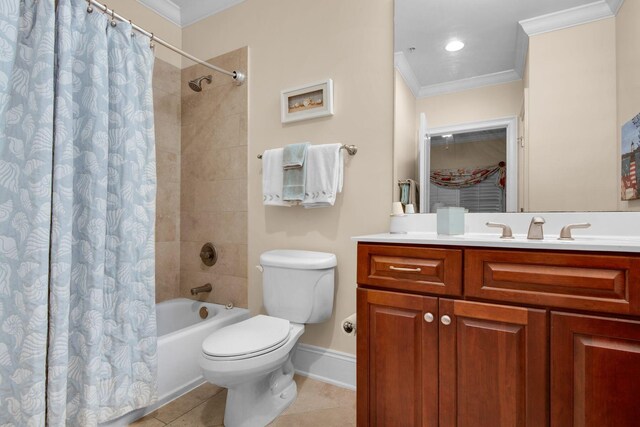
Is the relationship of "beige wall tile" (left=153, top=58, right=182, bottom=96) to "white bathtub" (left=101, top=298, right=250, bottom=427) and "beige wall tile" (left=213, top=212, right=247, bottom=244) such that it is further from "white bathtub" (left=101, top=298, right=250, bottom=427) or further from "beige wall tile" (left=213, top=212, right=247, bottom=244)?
"white bathtub" (left=101, top=298, right=250, bottom=427)

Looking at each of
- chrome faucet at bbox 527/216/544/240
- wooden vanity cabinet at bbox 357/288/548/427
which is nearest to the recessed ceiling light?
chrome faucet at bbox 527/216/544/240

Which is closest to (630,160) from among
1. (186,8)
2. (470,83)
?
(470,83)

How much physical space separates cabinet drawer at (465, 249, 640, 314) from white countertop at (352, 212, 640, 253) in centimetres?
3

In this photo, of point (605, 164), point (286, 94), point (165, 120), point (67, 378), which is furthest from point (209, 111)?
A: point (605, 164)

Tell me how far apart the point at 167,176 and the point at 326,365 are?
5.87 ft

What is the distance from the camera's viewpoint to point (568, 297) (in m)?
0.93

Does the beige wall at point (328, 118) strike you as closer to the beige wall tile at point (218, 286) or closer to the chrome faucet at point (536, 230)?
the beige wall tile at point (218, 286)

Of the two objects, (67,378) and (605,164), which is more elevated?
(605,164)

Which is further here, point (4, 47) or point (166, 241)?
point (166, 241)

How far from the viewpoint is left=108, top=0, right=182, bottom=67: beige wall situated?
212 cm

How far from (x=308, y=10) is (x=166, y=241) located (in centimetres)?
190

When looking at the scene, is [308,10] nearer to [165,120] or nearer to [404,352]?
[165,120]

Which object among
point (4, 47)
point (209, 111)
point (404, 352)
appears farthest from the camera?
point (209, 111)

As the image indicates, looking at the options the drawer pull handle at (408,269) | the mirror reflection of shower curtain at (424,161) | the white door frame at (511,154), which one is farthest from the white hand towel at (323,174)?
the white door frame at (511,154)
